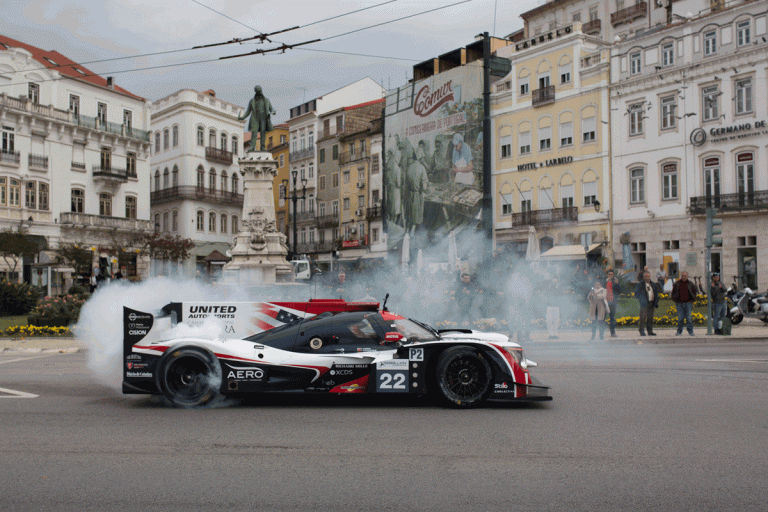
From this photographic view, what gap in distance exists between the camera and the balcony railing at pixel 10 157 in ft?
141

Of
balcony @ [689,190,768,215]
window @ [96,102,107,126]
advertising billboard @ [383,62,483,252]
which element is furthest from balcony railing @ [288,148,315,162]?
balcony @ [689,190,768,215]

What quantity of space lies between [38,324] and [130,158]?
1395 inches

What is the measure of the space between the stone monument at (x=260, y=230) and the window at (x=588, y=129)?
75.1 ft

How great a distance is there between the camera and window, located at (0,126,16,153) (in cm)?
4331

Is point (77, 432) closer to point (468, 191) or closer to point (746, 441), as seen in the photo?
point (746, 441)

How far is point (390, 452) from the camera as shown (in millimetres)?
5941

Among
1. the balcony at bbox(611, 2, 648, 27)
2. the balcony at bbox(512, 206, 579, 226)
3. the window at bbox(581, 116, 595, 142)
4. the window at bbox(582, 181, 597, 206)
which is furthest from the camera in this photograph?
the balcony at bbox(611, 2, 648, 27)

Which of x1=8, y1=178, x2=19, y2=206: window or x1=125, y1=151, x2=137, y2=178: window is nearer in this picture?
x1=8, y1=178, x2=19, y2=206: window

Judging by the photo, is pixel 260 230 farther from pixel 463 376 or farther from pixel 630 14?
pixel 630 14

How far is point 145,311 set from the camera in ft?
28.0

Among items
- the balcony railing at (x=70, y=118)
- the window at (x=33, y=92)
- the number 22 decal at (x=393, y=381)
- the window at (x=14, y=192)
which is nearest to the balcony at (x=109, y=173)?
the balcony railing at (x=70, y=118)

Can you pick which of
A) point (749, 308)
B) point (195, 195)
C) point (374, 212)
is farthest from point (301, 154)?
point (749, 308)

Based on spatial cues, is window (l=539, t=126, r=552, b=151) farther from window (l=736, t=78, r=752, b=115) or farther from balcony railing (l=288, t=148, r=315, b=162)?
balcony railing (l=288, t=148, r=315, b=162)

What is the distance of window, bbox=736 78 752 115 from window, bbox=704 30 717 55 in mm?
2265
